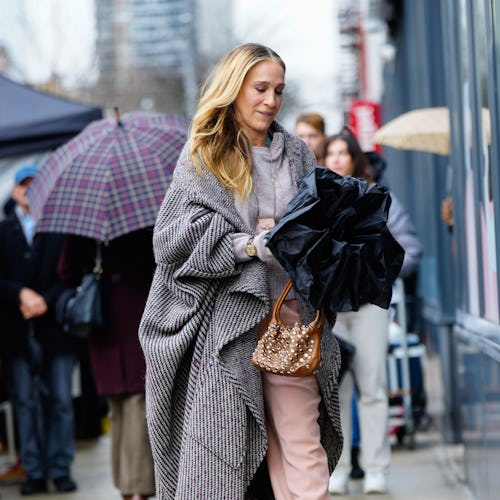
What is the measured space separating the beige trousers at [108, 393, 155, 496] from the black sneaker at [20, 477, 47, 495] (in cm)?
187

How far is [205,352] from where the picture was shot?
14.6 feet

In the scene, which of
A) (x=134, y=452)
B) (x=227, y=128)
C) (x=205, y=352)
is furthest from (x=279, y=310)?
(x=134, y=452)

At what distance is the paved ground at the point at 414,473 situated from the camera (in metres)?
7.45

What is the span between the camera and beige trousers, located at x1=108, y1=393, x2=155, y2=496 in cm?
658

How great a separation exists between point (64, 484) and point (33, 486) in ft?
0.65

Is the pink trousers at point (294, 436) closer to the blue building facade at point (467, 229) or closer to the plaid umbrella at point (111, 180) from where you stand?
the blue building facade at point (467, 229)

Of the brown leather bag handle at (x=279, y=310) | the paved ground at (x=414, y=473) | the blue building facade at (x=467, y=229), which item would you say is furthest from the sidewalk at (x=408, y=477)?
the brown leather bag handle at (x=279, y=310)

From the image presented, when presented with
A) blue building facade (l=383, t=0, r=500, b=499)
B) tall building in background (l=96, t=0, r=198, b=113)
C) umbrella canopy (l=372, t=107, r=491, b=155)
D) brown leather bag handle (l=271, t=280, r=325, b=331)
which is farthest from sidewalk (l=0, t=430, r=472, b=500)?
tall building in background (l=96, t=0, r=198, b=113)

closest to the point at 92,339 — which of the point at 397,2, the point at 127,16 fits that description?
the point at 397,2

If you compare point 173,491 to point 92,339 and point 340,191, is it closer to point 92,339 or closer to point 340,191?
point 340,191

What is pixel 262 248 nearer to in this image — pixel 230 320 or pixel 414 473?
pixel 230 320

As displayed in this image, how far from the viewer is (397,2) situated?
14102 millimetres

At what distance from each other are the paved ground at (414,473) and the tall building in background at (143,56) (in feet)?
87.5

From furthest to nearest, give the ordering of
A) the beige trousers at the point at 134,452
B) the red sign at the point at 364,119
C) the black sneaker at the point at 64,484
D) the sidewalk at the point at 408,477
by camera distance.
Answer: the red sign at the point at 364,119, the black sneaker at the point at 64,484, the sidewalk at the point at 408,477, the beige trousers at the point at 134,452
